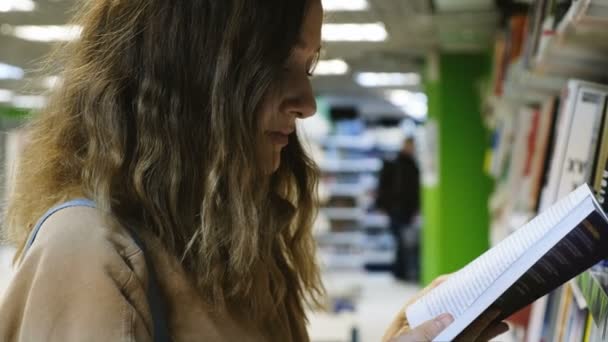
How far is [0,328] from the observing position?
2.80ft

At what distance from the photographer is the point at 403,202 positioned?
9.40 metres

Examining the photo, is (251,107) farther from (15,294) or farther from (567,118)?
(567,118)

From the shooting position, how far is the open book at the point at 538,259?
79 centimetres

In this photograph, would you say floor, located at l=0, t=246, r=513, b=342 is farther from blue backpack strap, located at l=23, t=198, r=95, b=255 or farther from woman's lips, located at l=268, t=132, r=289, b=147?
blue backpack strap, located at l=23, t=198, r=95, b=255

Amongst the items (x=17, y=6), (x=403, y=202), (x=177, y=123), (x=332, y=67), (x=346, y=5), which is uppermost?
(x=17, y=6)

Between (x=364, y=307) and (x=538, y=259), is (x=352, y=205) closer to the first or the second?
(x=364, y=307)

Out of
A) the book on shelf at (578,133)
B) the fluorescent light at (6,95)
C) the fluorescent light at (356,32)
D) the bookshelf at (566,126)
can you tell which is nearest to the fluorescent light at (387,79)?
the fluorescent light at (356,32)

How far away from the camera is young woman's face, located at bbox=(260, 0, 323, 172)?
105cm

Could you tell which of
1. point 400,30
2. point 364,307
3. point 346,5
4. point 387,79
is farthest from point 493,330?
point 387,79

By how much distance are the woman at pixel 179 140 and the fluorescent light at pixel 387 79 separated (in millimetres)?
7744

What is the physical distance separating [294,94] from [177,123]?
0.60 ft

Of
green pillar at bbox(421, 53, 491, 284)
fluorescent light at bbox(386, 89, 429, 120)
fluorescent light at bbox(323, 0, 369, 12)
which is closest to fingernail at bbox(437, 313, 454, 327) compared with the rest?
fluorescent light at bbox(323, 0, 369, 12)

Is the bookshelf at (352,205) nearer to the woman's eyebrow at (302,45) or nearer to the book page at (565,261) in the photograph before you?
the woman's eyebrow at (302,45)

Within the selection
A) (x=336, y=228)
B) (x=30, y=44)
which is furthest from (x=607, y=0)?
(x=336, y=228)
